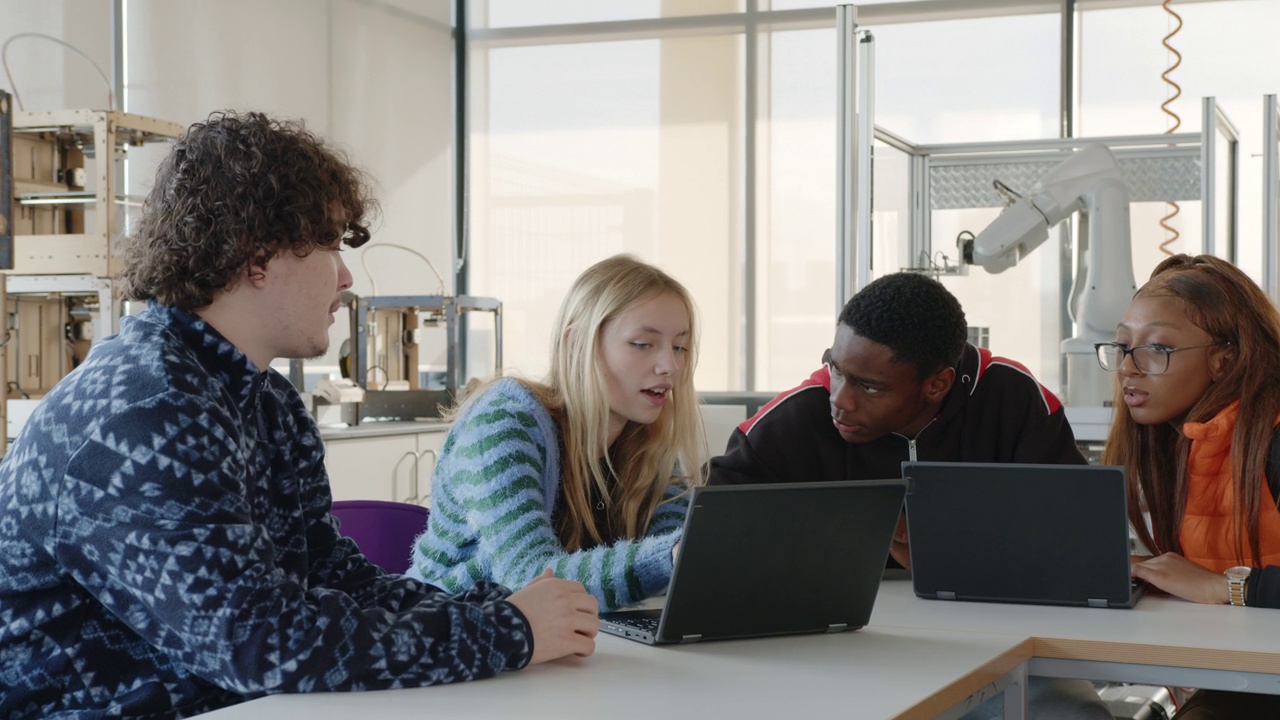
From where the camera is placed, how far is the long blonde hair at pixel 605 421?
1829 millimetres

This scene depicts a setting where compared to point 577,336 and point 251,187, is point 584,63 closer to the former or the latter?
point 577,336

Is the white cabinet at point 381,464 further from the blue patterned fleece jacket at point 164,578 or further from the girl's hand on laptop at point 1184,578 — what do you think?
the blue patterned fleece jacket at point 164,578

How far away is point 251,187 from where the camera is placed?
1175 millimetres

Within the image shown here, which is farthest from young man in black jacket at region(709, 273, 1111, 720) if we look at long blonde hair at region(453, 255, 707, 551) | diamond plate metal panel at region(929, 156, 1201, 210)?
diamond plate metal panel at region(929, 156, 1201, 210)

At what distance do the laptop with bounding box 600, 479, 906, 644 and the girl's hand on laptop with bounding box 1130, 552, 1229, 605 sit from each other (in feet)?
1.55

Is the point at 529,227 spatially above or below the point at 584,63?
below

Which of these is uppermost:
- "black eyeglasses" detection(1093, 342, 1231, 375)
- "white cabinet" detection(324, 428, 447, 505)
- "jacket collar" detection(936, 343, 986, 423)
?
"black eyeglasses" detection(1093, 342, 1231, 375)

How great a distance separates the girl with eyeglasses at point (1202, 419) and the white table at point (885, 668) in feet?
0.81

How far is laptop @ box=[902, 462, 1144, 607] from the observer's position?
1.55 m

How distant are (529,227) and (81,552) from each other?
4.89 m

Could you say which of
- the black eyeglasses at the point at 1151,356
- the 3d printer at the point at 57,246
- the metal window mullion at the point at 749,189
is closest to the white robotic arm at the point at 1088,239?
the black eyeglasses at the point at 1151,356

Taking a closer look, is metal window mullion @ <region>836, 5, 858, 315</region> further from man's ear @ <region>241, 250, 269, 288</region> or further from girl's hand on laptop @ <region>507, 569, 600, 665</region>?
man's ear @ <region>241, 250, 269, 288</region>

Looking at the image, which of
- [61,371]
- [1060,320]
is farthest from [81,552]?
[1060,320]

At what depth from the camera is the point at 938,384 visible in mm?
2027
